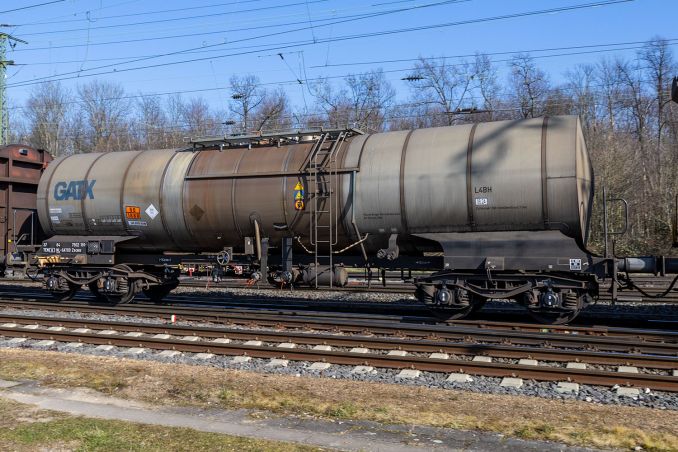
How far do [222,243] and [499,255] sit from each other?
643 cm

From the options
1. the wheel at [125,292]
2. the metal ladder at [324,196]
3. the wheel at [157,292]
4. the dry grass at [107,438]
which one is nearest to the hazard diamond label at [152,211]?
the wheel at [125,292]

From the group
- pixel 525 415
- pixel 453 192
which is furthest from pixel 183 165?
pixel 525 415

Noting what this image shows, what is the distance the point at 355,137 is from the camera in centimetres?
1362

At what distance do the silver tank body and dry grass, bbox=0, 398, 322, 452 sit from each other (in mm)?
7249

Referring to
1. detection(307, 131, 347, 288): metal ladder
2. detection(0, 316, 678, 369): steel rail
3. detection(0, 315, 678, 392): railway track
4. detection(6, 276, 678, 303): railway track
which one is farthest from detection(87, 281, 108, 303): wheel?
detection(307, 131, 347, 288): metal ladder

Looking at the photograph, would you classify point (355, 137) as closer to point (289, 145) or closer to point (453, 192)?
point (289, 145)

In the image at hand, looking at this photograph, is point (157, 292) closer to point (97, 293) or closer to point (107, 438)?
point (97, 293)

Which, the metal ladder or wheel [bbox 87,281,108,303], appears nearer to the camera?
the metal ladder

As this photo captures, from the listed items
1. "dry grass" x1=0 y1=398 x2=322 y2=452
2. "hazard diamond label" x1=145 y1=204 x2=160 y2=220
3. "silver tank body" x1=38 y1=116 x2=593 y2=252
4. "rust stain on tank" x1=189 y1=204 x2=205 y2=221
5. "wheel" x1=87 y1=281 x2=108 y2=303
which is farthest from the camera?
"wheel" x1=87 y1=281 x2=108 y2=303

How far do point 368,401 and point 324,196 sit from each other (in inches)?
245

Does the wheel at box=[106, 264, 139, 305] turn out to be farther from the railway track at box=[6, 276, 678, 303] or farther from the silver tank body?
the railway track at box=[6, 276, 678, 303]

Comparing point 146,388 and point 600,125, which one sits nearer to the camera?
point 146,388

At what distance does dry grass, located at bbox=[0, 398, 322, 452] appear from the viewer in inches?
225

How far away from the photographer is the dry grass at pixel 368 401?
6.28 metres
